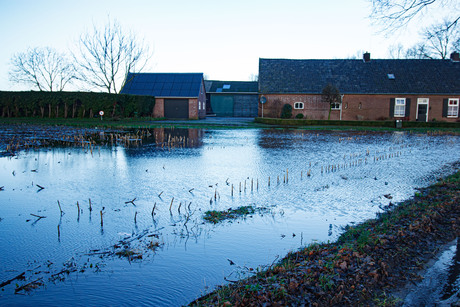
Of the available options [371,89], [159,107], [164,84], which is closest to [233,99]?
[164,84]

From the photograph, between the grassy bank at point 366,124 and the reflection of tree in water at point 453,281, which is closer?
the reflection of tree in water at point 453,281

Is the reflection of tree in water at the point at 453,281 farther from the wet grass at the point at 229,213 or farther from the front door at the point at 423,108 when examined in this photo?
the front door at the point at 423,108

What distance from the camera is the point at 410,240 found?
14.7ft

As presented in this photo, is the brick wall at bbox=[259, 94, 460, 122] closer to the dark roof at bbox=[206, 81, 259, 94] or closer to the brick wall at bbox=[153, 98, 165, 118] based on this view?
the brick wall at bbox=[153, 98, 165, 118]

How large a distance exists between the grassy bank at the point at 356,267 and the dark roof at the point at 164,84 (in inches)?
1281

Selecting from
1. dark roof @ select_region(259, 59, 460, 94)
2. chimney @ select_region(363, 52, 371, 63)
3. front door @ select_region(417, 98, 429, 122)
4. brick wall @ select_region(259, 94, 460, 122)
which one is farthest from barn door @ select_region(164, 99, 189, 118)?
front door @ select_region(417, 98, 429, 122)

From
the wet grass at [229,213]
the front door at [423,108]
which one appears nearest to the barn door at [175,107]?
the front door at [423,108]

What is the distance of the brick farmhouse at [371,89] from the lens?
108ft

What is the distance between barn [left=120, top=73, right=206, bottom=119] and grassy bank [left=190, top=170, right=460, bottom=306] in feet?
105

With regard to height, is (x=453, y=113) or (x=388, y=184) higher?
(x=453, y=113)

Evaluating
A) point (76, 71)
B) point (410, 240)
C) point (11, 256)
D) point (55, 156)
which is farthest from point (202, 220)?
point (76, 71)

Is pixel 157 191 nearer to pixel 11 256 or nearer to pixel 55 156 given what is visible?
pixel 11 256

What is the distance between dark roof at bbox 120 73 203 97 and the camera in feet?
119

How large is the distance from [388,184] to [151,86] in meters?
32.1
